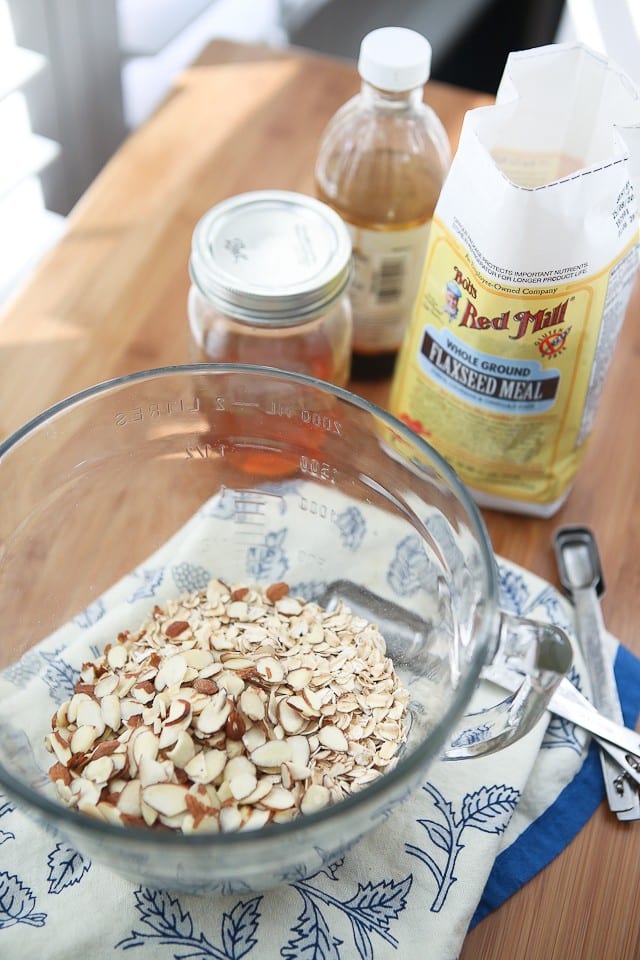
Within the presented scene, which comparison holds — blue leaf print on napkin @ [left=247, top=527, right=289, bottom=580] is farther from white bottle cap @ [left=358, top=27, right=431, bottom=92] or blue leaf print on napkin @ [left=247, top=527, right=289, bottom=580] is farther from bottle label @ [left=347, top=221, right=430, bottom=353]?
white bottle cap @ [left=358, top=27, right=431, bottom=92]

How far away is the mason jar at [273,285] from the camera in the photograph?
0.69 m

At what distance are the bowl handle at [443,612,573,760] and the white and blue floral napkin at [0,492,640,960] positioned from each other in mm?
44

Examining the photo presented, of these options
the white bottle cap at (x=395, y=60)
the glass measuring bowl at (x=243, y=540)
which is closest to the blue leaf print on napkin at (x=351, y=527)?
the glass measuring bowl at (x=243, y=540)

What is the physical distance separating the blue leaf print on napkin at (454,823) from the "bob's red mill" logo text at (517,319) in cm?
31

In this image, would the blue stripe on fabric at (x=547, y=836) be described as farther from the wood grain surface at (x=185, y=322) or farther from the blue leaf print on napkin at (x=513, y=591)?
the blue leaf print on napkin at (x=513, y=591)

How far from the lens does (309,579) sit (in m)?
0.73

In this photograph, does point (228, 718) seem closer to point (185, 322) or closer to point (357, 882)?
point (357, 882)

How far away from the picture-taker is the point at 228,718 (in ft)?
1.91

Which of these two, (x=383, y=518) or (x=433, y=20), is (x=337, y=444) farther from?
(x=433, y=20)

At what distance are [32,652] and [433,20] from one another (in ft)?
4.99

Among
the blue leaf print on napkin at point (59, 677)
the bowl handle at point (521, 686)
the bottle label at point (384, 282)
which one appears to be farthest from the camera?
the bottle label at point (384, 282)

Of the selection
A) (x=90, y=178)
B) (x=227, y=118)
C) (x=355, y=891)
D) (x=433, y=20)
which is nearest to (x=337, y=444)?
(x=355, y=891)

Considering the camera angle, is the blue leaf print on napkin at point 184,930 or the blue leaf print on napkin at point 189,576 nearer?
the blue leaf print on napkin at point 184,930

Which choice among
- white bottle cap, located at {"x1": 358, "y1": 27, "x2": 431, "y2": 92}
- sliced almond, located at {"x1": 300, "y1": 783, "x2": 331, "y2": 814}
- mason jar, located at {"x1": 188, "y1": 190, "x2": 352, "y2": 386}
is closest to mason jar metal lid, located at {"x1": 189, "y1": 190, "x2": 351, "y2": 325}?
mason jar, located at {"x1": 188, "y1": 190, "x2": 352, "y2": 386}
